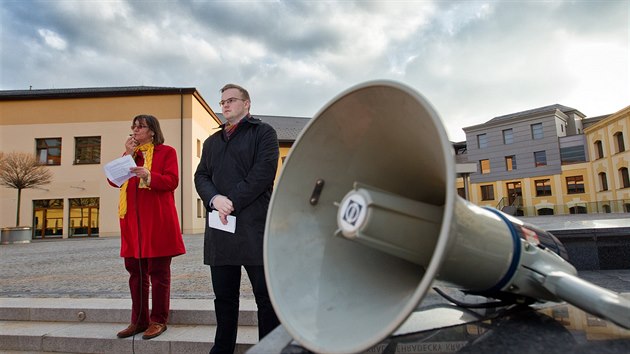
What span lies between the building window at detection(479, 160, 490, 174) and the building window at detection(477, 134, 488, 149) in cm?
131

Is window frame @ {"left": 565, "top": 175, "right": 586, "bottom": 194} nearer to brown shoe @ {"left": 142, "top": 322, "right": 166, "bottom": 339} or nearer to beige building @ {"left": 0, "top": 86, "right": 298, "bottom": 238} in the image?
beige building @ {"left": 0, "top": 86, "right": 298, "bottom": 238}

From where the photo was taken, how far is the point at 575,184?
28.4 meters

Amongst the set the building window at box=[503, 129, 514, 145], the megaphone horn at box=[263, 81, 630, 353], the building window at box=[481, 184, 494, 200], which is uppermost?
the building window at box=[503, 129, 514, 145]

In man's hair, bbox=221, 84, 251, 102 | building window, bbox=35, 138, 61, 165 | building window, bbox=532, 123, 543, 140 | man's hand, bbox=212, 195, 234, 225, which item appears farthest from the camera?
building window, bbox=532, 123, 543, 140

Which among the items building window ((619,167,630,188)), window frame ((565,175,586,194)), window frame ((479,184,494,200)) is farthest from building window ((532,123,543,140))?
building window ((619,167,630,188))

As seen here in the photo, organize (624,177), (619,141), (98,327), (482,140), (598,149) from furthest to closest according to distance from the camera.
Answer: (482,140)
(598,149)
(619,141)
(624,177)
(98,327)

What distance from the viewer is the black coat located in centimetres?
212

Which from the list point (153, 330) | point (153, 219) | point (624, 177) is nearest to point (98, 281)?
Result: point (153, 330)

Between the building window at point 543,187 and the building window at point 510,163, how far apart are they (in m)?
2.12

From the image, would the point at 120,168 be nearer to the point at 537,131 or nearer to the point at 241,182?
the point at 241,182

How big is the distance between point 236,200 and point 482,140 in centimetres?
3457

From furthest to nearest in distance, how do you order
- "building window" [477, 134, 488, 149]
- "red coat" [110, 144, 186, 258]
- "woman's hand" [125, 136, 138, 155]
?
1. "building window" [477, 134, 488, 149]
2. "woman's hand" [125, 136, 138, 155]
3. "red coat" [110, 144, 186, 258]

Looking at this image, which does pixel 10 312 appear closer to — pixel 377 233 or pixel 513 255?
pixel 377 233

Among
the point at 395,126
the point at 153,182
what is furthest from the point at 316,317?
the point at 153,182
